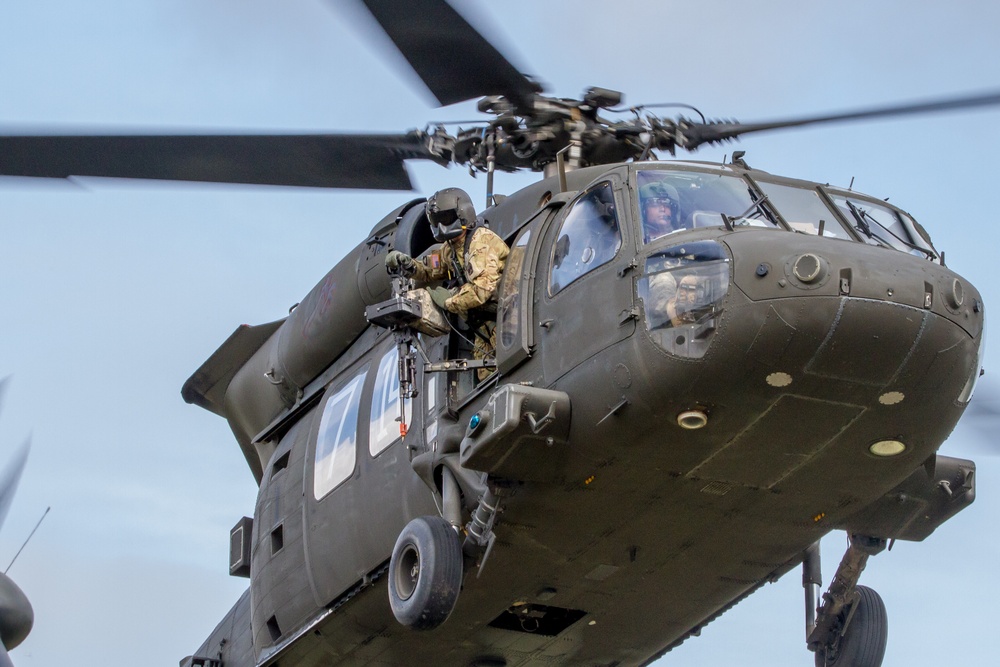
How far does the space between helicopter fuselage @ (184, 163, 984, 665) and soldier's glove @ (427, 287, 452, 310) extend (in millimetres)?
244

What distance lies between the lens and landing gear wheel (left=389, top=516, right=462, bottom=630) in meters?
9.15

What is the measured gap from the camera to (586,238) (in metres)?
9.29

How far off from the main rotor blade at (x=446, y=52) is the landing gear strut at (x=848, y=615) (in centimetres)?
377

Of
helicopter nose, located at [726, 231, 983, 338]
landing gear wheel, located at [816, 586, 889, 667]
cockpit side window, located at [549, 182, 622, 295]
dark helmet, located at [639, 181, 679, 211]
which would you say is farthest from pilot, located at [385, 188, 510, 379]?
landing gear wheel, located at [816, 586, 889, 667]

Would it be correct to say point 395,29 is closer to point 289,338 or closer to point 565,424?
point 565,424

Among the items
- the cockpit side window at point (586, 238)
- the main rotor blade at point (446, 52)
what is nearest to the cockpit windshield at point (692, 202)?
the cockpit side window at point (586, 238)

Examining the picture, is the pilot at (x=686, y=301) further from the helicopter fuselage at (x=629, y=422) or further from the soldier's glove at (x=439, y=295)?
the soldier's glove at (x=439, y=295)

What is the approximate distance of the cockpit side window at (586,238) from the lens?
9.12 m

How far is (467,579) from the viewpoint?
32.7ft

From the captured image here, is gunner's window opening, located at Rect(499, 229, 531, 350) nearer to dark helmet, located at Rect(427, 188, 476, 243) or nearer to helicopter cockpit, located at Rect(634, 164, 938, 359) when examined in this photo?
dark helmet, located at Rect(427, 188, 476, 243)

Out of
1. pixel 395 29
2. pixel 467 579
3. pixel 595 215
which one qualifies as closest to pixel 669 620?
pixel 467 579

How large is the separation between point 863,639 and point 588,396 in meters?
3.11

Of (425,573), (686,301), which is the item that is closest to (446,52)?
(686,301)

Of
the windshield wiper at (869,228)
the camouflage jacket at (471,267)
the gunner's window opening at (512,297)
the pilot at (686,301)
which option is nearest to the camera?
the pilot at (686,301)
